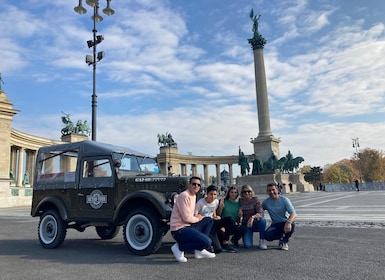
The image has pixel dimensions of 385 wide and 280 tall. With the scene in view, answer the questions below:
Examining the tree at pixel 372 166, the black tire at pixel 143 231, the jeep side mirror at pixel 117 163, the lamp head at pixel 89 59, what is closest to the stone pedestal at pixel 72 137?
the lamp head at pixel 89 59

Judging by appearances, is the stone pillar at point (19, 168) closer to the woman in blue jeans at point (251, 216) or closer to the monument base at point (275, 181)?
the monument base at point (275, 181)

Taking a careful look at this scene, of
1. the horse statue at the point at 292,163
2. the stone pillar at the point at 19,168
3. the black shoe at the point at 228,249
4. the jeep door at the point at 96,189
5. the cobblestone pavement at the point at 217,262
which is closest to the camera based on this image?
the cobblestone pavement at the point at 217,262

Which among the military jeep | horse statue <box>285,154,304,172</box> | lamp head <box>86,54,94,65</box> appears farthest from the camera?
horse statue <box>285,154,304,172</box>

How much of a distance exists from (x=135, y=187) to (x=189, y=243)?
75.1 inches

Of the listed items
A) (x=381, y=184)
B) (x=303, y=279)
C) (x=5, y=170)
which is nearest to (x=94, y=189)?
(x=303, y=279)

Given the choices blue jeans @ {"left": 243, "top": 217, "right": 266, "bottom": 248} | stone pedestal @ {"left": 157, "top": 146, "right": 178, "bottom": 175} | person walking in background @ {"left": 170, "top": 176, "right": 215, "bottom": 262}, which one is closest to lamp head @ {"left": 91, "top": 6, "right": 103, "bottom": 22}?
person walking in background @ {"left": 170, "top": 176, "right": 215, "bottom": 262}

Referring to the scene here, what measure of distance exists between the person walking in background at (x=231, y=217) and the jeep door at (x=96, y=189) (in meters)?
2.62

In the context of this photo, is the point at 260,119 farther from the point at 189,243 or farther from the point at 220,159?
the point at 189,243

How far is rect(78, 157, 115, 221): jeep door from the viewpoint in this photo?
25.6 feet

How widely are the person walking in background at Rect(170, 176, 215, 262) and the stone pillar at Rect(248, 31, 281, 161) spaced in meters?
43.2

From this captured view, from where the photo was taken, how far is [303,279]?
491 centimetres

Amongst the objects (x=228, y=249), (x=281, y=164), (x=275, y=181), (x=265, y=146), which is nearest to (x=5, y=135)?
(x=265, y=146)

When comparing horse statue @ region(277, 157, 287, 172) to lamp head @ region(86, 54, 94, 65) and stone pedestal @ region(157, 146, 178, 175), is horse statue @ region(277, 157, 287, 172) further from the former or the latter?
lamp head @ region(86, 54, 94, 65)

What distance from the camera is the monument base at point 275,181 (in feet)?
151
